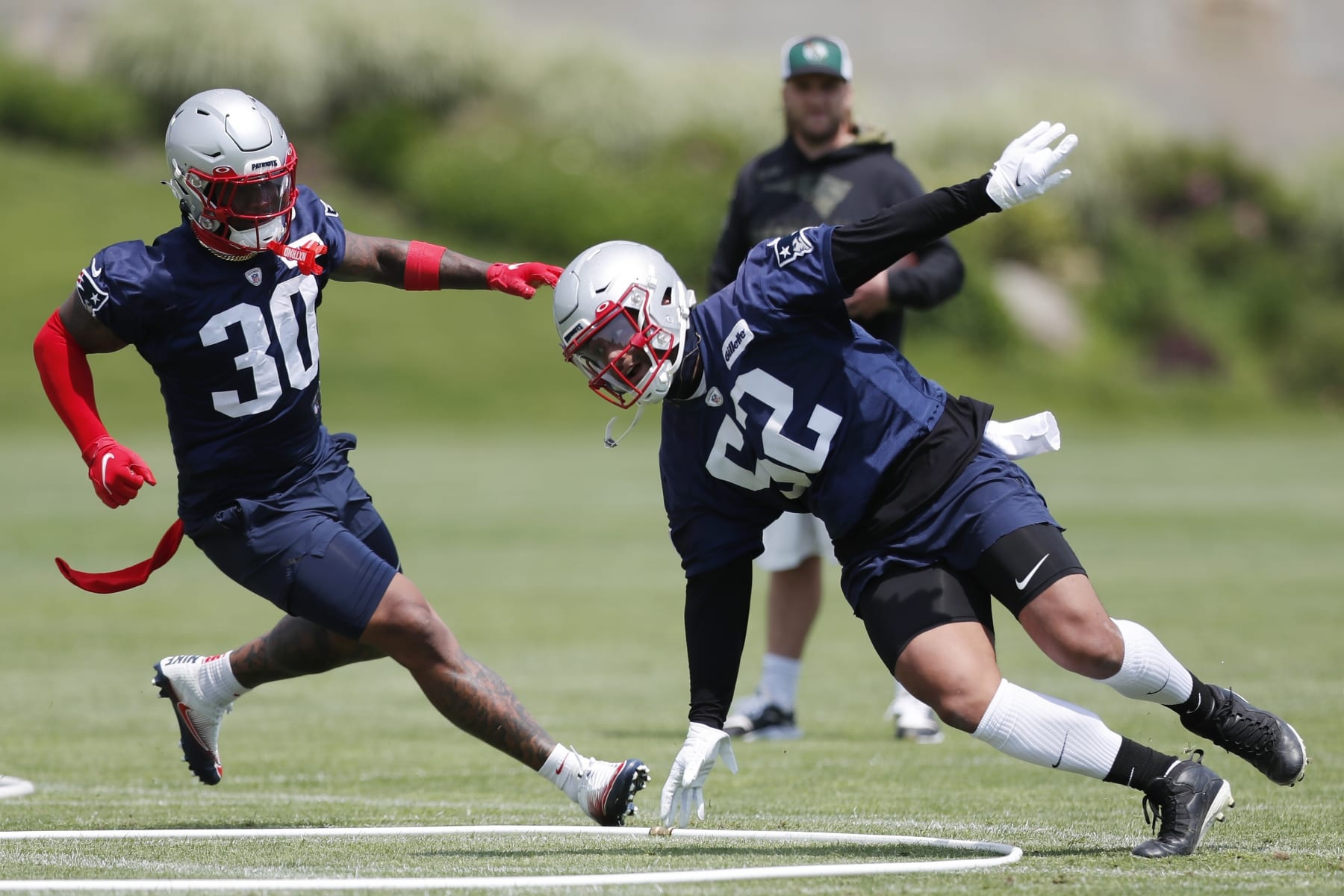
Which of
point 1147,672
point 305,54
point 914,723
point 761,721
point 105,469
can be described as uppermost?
point 105,469

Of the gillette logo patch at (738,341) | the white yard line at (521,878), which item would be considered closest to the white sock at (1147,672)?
the white yard line at (521,878)

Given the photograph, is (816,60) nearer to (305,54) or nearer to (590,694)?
(590,694)

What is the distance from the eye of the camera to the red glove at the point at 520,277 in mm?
5125

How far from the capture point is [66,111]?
1518 inches

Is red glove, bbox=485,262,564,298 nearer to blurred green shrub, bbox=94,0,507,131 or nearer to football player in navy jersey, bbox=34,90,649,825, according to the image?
football player in navy jersey, bbox=34,90,649,825

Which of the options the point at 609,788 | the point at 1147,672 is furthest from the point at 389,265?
the point at 1147,672

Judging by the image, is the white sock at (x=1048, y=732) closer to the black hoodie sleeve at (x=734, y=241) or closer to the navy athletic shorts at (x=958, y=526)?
the navy athletic shorts at (x=958, y=526)

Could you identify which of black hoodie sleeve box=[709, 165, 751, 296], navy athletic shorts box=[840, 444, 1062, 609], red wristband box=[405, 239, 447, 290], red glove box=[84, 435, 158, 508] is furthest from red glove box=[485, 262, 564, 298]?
black hoodie sleeve box=[709, 165, 751, 296]

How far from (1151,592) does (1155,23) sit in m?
37.2

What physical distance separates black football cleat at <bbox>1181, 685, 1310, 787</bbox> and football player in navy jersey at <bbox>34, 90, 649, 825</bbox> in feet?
5.16

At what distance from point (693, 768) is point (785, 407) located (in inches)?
38.8

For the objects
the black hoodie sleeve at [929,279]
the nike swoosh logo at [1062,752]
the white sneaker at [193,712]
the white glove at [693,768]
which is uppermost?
the black hoodie sleeve at [929,279]

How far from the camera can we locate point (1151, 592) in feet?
37.3

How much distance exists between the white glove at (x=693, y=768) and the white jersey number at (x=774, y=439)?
70 cm
